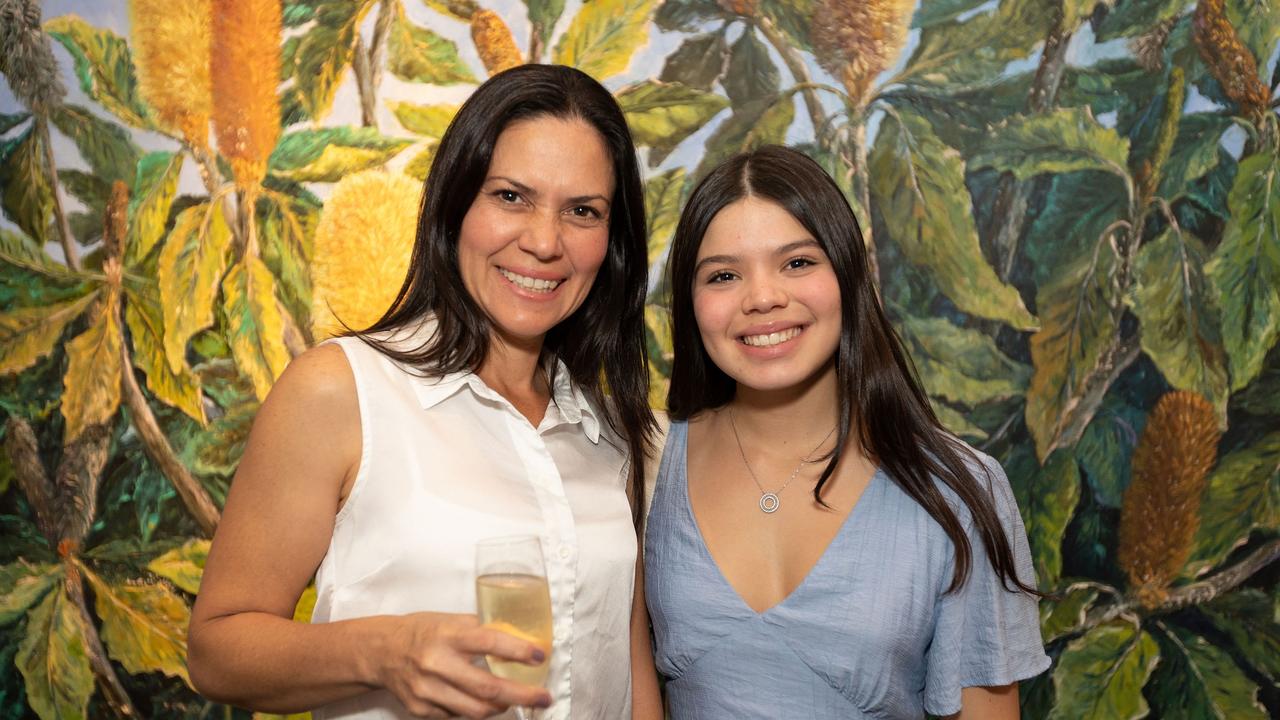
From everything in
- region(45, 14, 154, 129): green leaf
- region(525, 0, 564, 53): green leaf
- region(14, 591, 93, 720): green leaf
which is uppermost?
region(525, 0, 564, 53): green leaf

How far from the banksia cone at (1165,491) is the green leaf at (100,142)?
2838mm

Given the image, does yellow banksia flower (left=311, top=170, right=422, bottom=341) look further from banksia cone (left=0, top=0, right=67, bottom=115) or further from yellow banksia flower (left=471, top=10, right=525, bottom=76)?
banksia cone (left=0, top=0, right=67, bottom=115)

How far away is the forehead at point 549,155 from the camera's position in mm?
1637

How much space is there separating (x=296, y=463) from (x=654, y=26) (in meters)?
1.73

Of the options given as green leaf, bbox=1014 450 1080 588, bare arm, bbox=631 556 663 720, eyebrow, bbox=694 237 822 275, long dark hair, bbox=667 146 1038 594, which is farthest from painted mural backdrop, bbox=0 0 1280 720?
bare arm, bbox=631 556 663 720

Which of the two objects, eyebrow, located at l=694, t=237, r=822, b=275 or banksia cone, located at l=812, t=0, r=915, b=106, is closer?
eyebrow, located at l=694, t=237, r=822, b=275

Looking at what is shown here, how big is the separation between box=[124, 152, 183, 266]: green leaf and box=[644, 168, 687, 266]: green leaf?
137 cm

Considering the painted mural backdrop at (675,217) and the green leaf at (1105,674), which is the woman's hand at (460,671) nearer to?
the painted mural backdrop at (675,217)

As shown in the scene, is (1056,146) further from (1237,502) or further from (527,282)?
(527,282)

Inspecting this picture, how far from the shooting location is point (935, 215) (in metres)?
2.56

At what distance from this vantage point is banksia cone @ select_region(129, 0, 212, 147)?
2.88 m

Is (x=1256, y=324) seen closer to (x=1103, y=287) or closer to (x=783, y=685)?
(x=1103, y=287)

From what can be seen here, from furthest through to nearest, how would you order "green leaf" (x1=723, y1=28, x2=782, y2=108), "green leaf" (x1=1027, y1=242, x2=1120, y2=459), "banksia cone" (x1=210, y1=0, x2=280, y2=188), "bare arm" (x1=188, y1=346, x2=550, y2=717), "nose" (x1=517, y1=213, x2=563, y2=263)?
"banksia cone" (x1=210, y1=0, x2=280, y2=188), "green leaf" (x1=723, y1=28, x2=782, y2=108), "green leaf" (x1=1027, y1=242, x2=1120, y2=459), "nose" (x1=517, y1=213, x2=563, y2=263), "bare arm" (x1=188, y1=346, x2=550, y2=717)

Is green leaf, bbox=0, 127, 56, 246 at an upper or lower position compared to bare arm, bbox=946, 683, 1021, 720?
upper
